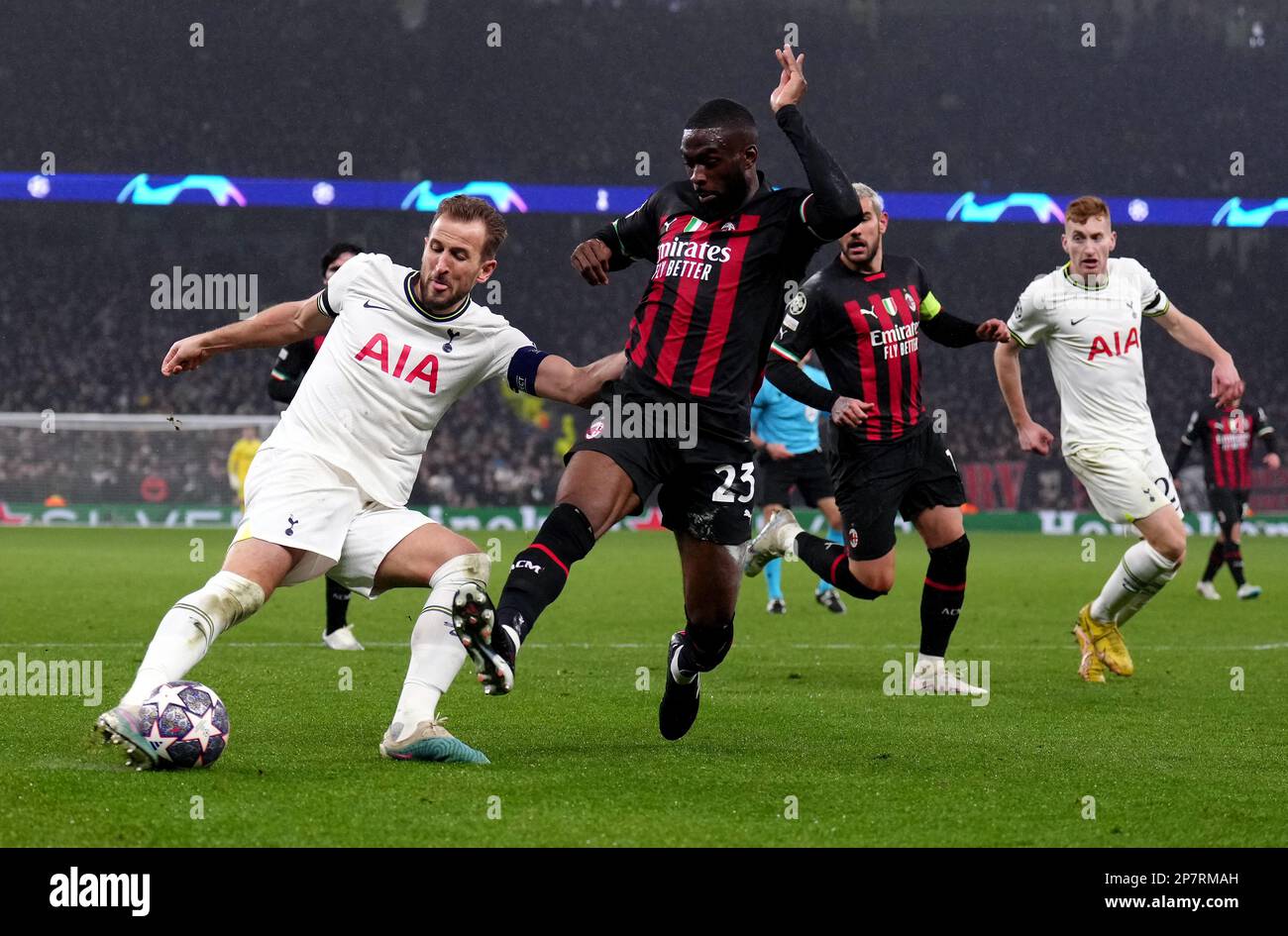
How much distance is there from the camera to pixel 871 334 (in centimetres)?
732

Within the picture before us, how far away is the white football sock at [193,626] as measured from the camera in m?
4.53

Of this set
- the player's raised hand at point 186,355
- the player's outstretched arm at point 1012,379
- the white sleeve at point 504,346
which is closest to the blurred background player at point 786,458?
the player's outstretched arm at point 1012,379

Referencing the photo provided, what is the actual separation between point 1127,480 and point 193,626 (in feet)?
16.6

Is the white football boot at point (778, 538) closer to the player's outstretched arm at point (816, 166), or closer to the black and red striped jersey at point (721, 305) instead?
the black and red striped jersey at point (721, 305)

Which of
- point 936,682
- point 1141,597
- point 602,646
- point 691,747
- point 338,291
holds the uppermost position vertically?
point 338,291

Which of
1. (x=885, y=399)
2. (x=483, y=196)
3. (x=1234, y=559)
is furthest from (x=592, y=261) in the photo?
(x=483, y=196)

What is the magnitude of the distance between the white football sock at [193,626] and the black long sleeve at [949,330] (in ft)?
12.8

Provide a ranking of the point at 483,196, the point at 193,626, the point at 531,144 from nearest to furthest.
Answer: the point at 193,626, the point at 483,196, the point at 531,144

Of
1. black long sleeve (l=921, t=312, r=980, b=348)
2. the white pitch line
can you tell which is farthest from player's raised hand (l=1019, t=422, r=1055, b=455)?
the white pitch line

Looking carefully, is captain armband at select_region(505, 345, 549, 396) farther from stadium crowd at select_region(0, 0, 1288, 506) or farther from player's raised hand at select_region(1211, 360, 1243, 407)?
stadium crowd at select_region(0, 0, 1288, 506)

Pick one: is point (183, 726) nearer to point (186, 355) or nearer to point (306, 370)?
point (186, 355)

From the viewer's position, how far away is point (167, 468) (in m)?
24.2

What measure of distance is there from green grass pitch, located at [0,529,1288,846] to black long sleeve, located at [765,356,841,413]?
1400mm

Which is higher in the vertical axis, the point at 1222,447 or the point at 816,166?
the point at 1222,447
